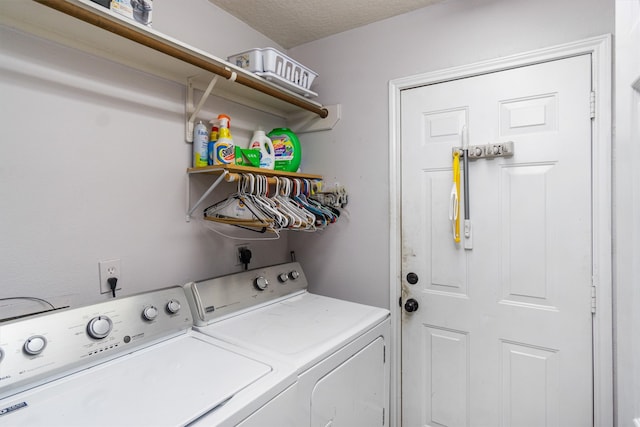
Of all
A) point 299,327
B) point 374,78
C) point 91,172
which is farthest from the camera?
point 374,78

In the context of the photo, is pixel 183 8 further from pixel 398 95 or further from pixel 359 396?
pixel 359 396

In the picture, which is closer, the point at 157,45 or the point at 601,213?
the point at 157,45

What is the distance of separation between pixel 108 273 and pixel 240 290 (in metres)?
0.56

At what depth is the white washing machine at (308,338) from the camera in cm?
122

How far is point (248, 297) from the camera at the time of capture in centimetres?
167

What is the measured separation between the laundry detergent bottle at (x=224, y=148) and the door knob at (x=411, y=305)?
1202 mm

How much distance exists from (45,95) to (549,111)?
6.74ft

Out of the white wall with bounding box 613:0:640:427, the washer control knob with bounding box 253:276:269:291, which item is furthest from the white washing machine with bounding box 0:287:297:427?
the white wall with bounding box 613:0:640:427

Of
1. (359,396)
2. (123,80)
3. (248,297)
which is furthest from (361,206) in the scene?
(123,80)

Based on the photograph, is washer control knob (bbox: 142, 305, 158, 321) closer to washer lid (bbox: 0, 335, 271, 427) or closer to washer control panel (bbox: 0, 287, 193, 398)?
washer control panel (bbox: 0, 287, 193, 398)

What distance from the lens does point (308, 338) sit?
53.9 inches

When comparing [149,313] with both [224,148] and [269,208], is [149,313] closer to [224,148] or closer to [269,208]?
[269,208]

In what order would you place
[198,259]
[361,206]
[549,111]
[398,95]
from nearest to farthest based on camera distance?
[549,111]
[198,259]
[398,95]
[361,206]

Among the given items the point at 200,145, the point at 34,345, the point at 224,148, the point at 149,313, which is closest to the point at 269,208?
the point at 224,148
